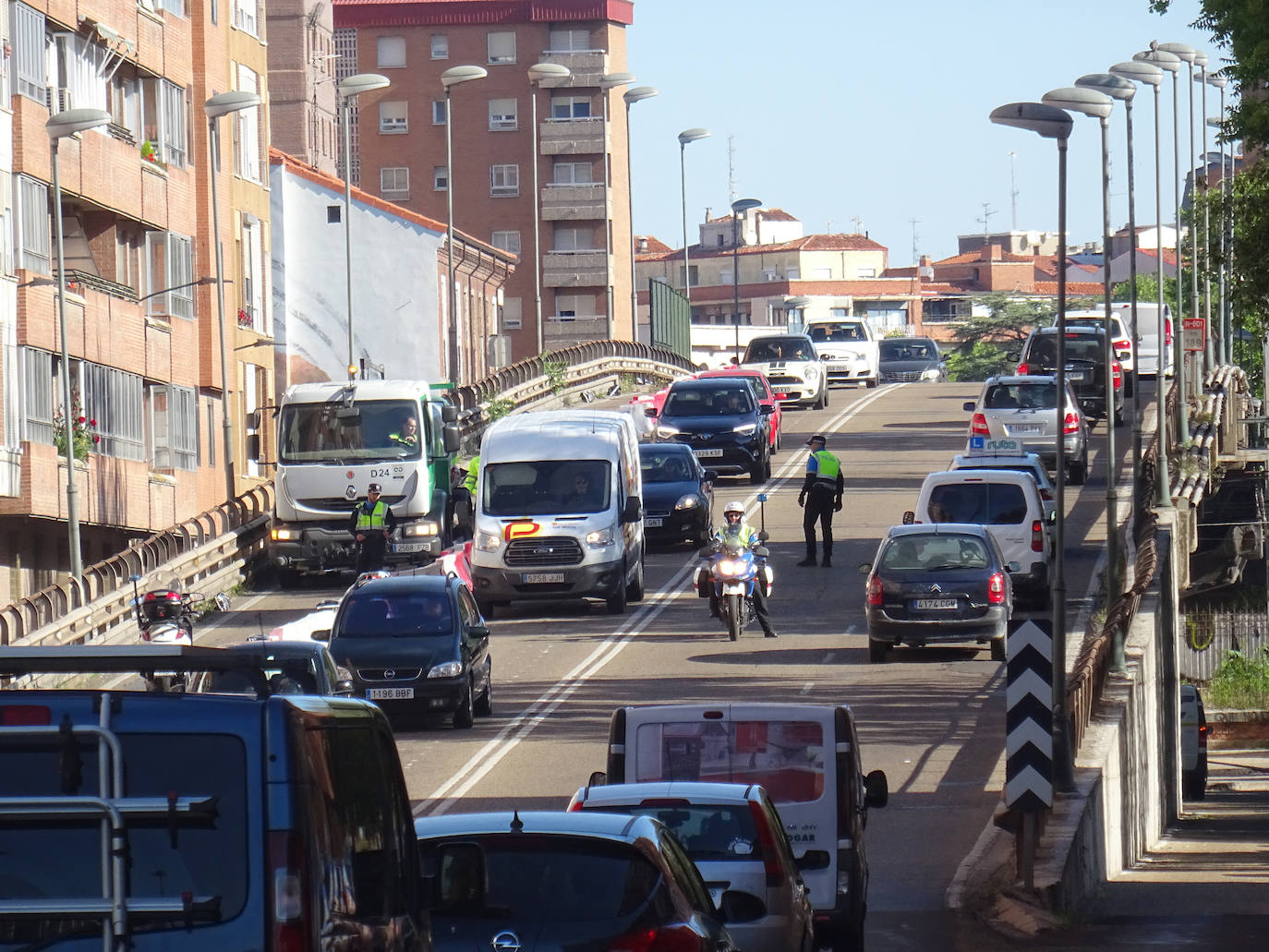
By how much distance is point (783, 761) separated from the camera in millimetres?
13258

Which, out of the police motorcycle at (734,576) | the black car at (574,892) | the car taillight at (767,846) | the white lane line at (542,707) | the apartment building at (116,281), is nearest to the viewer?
the black car at (574,892)

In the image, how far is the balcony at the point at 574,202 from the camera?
102 m

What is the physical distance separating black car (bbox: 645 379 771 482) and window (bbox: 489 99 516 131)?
6005 cm

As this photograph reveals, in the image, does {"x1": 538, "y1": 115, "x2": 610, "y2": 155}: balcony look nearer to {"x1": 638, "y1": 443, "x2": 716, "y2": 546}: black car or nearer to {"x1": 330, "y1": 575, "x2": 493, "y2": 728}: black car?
{"x1": 638, "y1": 443, "x2": 716, "y2": 546}: black car

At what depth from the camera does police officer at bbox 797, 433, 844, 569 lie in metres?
33.9

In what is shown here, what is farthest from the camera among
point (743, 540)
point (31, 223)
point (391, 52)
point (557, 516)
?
point (391, 52)

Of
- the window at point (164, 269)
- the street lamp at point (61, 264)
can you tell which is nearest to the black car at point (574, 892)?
the street lamp at point (61, 264)

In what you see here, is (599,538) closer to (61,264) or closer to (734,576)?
(734,576)

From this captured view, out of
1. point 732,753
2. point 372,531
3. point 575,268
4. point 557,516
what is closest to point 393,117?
point 575,268

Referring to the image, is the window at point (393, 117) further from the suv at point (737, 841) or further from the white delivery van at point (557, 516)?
the suv at point (737, 841)

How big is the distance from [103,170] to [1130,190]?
18836 millimetres

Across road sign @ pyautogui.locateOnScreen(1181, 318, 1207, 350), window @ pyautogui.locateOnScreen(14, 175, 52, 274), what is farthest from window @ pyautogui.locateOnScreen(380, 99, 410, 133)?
window @ pyautogui.locateOnScreen(14, 175, 52, 274)

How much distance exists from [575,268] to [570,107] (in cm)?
721

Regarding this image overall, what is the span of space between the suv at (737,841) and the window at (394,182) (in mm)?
94216
